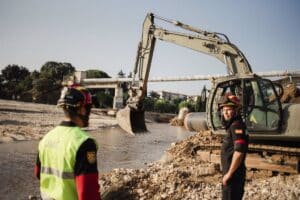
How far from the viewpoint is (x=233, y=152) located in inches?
190

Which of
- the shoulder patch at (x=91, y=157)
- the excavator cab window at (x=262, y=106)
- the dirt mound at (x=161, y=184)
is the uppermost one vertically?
the excavator cab window at (x=262, y=106)

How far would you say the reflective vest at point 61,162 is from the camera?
85.6 inches

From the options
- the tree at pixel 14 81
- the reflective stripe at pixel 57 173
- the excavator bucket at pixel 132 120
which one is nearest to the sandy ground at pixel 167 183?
the excavator bucket at pixel 132 120

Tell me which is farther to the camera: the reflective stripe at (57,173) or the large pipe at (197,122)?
the large pipe at (197,122)

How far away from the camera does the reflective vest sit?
85.6 inches

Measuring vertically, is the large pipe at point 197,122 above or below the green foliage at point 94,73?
below

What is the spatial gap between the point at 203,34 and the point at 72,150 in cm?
1084

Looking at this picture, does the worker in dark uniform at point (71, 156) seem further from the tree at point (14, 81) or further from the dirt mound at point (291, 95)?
the tree at point (14, 81)

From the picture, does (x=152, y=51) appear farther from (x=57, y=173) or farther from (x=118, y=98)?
(x=118, y=98)

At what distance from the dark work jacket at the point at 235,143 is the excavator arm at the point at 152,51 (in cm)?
665

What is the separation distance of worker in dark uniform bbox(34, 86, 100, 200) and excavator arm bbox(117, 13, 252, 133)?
9481 millimetres

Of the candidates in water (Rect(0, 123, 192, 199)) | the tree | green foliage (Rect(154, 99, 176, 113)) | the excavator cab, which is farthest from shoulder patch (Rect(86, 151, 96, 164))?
green foliage (Rect(154, 99, 176, 113))

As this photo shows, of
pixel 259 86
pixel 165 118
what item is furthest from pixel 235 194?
pixel 165 118

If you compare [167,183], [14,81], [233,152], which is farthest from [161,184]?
[14,81]
